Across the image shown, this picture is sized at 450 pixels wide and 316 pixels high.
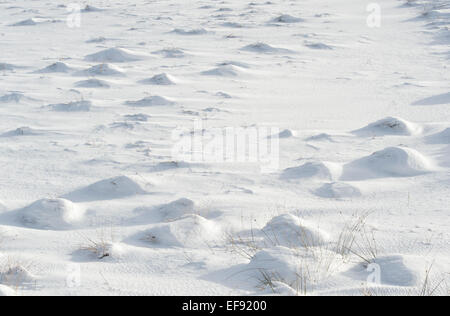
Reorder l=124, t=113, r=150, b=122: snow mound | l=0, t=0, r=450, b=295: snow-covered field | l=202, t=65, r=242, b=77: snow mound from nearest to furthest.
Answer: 1. l=0, t=0, r=450, b=295: snow-covered field
2. l=124, t=113, r=150, b=122: snow mound
3. l=202, t=65, r=242, b=77: snow mound

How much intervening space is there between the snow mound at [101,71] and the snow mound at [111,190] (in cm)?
350

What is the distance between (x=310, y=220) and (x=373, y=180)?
2.78ft

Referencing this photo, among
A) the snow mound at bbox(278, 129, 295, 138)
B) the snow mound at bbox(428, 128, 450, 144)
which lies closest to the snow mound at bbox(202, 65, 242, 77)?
the snow mound at bbox(278, 129, 295, 138)

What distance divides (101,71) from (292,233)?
4.78m

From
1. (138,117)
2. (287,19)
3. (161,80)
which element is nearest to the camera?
(138,117)

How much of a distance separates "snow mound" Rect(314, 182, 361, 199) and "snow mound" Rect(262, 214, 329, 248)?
0.57 meters

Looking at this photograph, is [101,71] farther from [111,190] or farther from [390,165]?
[390,165]

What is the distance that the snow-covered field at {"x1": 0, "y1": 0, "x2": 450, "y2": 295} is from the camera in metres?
2.43

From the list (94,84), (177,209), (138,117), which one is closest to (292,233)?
(177,209)

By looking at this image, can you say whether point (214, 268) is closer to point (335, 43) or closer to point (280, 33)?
point (335, 43)

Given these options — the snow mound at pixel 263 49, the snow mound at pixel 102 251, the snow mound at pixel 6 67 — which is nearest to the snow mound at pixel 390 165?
the snow mound at pixel 102 251

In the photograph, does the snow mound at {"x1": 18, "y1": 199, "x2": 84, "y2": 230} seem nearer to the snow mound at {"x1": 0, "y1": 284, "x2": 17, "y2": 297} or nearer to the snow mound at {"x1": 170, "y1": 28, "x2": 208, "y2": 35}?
the snow mound at {"x1": 0, "y1": 284, "x2": 17, "y2": 297}

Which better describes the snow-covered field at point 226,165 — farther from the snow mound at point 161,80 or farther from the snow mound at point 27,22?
the snow mound at point 27,22

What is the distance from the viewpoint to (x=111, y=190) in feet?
11.5
